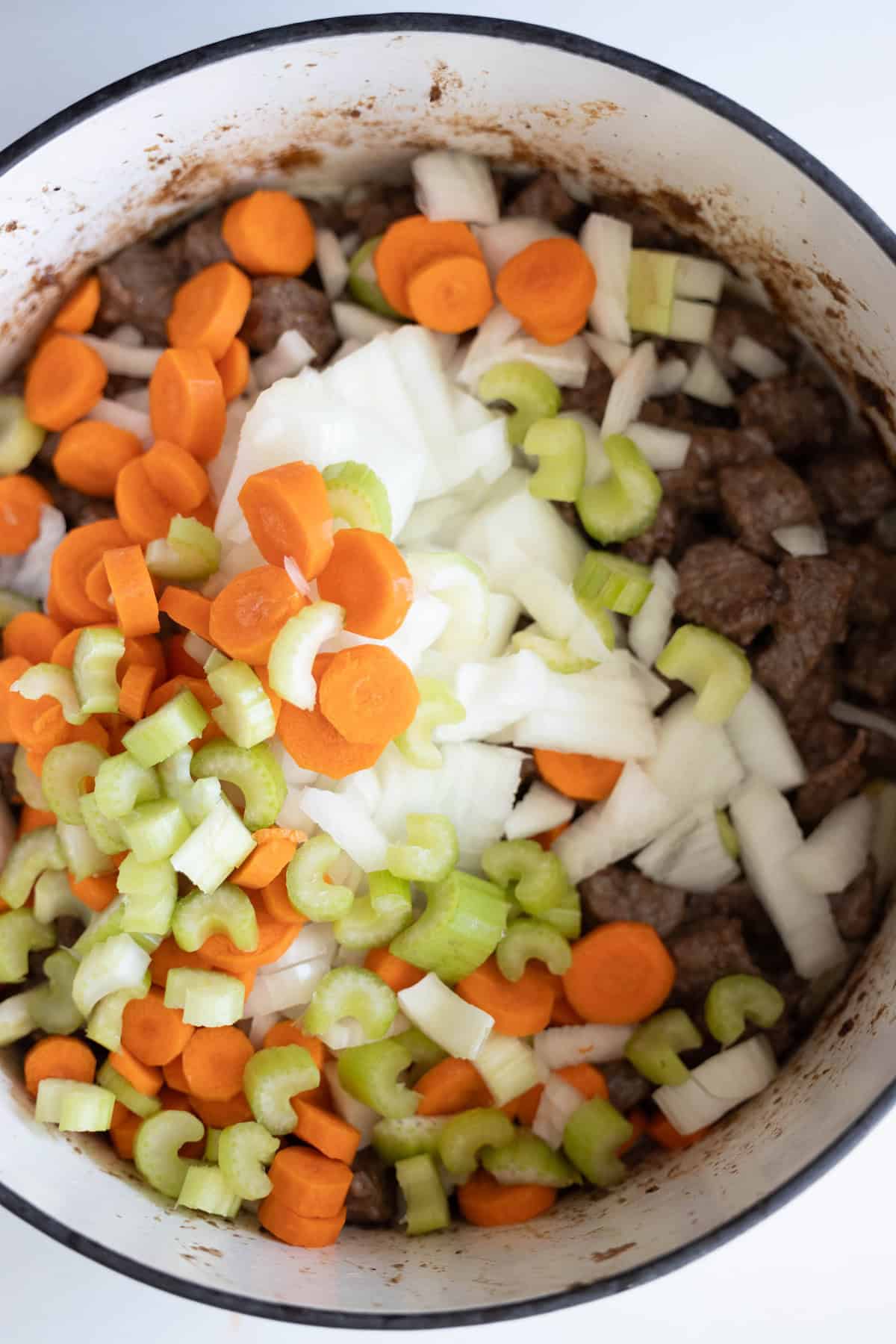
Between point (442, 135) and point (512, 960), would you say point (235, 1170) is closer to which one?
point (512, 960)

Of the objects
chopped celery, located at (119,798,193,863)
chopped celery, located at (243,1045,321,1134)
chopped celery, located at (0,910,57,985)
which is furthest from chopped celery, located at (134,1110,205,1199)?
chopped celery, located at (119,798,193,863)

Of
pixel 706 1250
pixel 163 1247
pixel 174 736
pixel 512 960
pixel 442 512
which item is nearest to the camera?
pixel 706 1250

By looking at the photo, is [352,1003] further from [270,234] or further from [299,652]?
[270,234]

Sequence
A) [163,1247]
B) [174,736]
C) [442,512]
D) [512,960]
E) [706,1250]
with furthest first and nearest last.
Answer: [442,512] < [512,960] < [174,736] < [163,1247] < [706,1250]

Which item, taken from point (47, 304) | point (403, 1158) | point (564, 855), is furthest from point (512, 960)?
point (47, 304)

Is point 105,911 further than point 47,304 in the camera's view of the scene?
No

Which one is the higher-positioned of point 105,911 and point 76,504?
point 76,504

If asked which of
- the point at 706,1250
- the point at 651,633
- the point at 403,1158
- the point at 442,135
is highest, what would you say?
the point at 442,135
